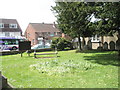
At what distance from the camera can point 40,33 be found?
5106cm

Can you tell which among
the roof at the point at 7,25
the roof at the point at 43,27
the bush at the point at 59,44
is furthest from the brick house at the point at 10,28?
the bush at the point at 59,44

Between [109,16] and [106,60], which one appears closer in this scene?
[106,60]

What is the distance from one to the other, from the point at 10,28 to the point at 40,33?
10850 mm

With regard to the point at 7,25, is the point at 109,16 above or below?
below

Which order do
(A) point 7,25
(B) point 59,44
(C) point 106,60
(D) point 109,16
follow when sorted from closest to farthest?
(C) point 106,60 → (D) point 109,16 → (B) point 59,44 → (A) point 7,25

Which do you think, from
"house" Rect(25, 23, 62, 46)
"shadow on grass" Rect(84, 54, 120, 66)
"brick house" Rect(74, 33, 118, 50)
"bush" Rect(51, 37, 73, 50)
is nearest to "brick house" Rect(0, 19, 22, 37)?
"house" Rect(25, 23, 62, 46)

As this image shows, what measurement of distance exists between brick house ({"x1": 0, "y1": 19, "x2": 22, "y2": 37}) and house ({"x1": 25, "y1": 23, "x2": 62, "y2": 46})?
469 cm

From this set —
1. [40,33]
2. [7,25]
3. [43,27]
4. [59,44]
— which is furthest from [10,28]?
[59,44]

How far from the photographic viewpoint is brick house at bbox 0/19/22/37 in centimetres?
4812

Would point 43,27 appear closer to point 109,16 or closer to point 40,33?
point 40,33

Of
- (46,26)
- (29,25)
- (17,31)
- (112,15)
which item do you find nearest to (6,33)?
(17,31)

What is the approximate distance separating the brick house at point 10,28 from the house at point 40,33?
15.4 ft

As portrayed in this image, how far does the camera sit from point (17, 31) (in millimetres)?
49906

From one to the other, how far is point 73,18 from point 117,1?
16.2 ft
